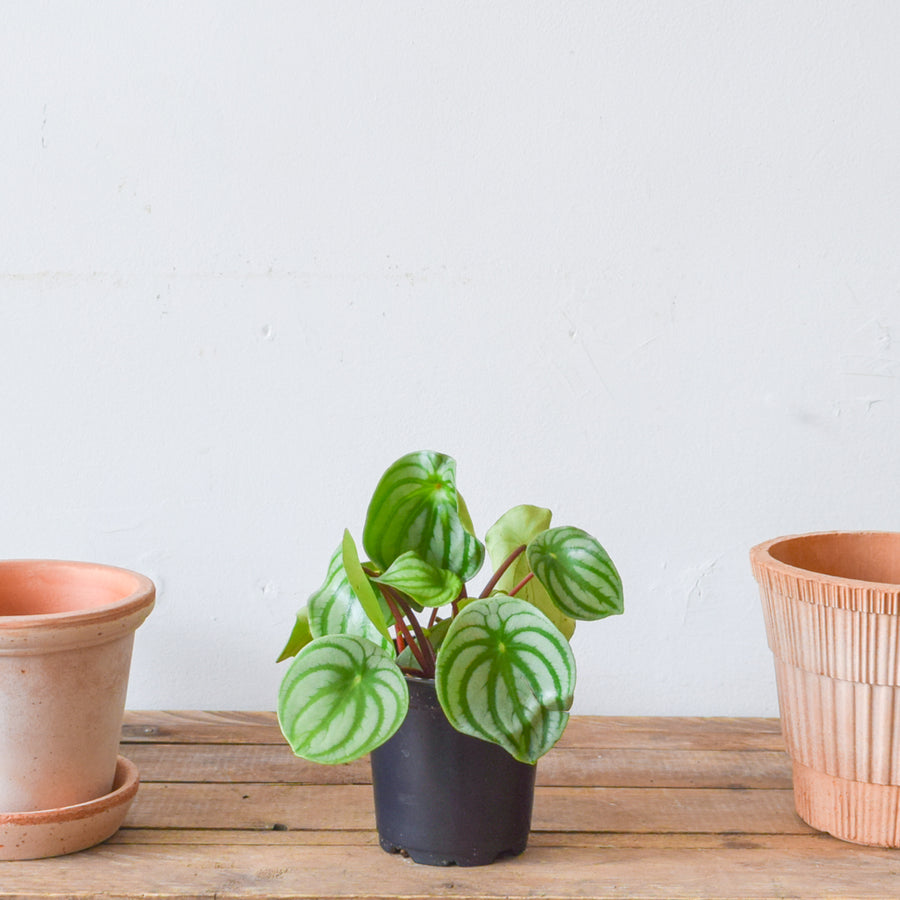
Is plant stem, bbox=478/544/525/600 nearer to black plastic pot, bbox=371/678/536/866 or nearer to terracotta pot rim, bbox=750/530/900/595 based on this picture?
black plastic pot, bbox=371/678/536/866

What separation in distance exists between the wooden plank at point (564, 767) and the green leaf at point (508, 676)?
0.34m

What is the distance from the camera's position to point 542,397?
1.32 meters

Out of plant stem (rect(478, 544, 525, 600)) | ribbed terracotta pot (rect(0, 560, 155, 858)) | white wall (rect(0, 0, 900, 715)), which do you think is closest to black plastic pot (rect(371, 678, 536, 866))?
plant stem (rect(478, 544, 525, 600))

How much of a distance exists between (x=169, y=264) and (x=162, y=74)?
0.23m

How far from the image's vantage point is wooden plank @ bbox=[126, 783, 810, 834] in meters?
1.04

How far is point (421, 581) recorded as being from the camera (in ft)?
2.91

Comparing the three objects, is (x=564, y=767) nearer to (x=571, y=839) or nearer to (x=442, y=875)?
(x=571, y=839)

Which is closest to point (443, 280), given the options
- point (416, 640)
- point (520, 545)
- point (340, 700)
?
point (520, 545)

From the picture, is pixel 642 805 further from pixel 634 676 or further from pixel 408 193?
pixel 408 193

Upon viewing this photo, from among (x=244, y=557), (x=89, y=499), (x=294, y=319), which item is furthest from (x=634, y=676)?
(x=89, y=499)

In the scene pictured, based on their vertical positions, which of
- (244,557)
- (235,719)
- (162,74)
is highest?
(162,74)

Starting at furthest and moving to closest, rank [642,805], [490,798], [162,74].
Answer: [162,74] → [642,805] → [490,798]

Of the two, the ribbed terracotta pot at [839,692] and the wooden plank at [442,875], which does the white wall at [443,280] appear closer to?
the ribbed terracotta pot at [839,692]

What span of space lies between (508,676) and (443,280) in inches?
23.5
